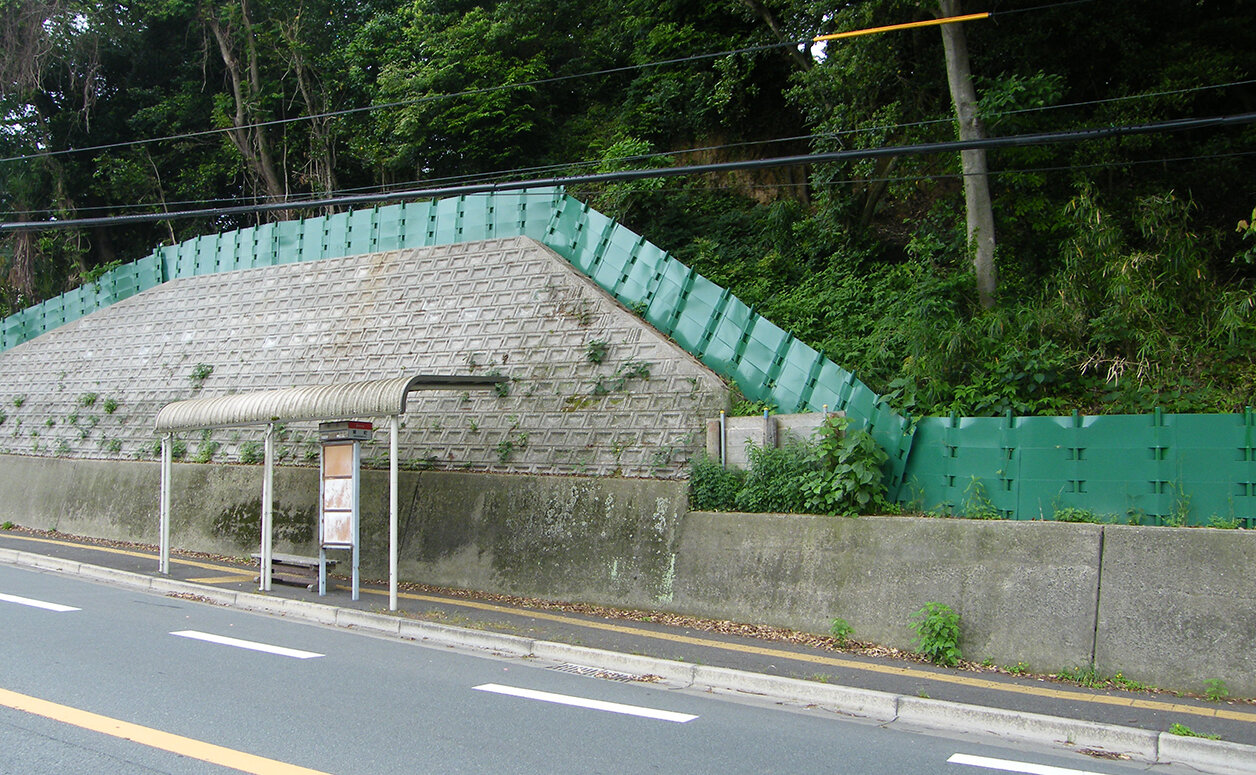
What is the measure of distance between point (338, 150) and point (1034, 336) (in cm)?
2434

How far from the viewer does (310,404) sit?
10.7 meters

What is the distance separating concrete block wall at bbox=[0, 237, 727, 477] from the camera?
1259 centimetres

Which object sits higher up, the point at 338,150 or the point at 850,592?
the point at 338,150

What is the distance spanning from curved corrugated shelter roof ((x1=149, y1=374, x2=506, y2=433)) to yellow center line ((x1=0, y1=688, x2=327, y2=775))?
449cm

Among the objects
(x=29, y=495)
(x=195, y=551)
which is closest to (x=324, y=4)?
(x=29, y=495)

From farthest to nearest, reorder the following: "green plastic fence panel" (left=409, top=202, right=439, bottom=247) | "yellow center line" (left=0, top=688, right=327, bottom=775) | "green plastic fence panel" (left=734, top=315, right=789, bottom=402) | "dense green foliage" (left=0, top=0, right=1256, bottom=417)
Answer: "green plastic fence panel" (left=409, top=202, right=439, bottom=247) → "green plastic fence panel" (left=734, top=315, right=789, bottom=402) → "dense green foliage" (left=0, top=0, right=1256, bottom=417) → "yellow center line" (left=0, top=688, right=327, bottom=775)

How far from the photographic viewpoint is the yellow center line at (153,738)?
5008 mm

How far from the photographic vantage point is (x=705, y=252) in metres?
18.7

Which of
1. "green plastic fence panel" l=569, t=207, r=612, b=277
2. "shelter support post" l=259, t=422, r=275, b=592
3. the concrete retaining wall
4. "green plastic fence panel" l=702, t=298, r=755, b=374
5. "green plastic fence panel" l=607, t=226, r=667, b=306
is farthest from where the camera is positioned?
"green plastic fence panel" l=569, t=207, r=612, b=277

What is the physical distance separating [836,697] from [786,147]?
1871cm

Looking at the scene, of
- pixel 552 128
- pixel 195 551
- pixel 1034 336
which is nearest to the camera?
pixel 1034 336

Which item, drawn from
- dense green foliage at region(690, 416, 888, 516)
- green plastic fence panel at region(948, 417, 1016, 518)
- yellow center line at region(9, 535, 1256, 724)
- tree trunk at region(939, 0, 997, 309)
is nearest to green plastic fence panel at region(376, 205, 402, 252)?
yellow center line at region(9, 535, 1256, 724)

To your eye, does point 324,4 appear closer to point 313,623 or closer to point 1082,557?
point 313,623

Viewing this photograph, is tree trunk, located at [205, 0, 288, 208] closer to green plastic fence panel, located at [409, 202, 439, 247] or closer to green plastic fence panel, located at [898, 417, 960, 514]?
green plastic fence panel, located at [409, 202, 439, 247]
